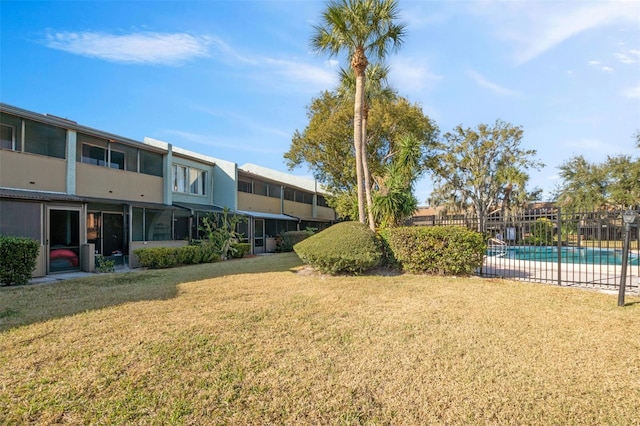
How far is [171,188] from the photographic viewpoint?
58.8 ft

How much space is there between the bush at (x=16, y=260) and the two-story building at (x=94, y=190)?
5.50 feet

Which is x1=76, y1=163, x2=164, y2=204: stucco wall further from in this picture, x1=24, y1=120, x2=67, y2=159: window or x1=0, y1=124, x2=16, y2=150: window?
x1=0, y1=124, x2=16, y2=150: window

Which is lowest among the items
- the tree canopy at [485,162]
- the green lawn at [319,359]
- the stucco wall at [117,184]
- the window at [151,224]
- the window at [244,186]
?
the green lawn at [319,359]

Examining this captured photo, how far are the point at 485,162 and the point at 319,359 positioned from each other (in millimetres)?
33838

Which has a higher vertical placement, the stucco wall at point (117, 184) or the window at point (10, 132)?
the window at point (10, 132)

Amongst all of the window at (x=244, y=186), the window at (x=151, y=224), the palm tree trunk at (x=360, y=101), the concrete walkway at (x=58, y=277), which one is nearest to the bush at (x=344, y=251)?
the palm tree trunk at (x=360, y=101)

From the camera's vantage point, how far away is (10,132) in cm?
1203

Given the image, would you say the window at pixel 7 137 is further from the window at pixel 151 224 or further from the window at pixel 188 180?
the window at pixel 188 180

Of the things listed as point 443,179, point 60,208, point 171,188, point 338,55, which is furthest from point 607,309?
A: point 443,179

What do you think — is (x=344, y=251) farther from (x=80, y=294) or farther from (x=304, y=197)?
(x=304, y=197)

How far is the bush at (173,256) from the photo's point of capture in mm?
14320

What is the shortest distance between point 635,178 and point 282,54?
34013 mm

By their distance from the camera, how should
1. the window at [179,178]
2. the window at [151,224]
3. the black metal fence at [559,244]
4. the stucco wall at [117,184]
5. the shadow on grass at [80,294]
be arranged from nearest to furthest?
1. the shadow on grass at [80,294]
2. the black metal fence at [559,244]
3. the stucco wall at [117,184]
4. the window at [151,224]
5. the window at [179,178]

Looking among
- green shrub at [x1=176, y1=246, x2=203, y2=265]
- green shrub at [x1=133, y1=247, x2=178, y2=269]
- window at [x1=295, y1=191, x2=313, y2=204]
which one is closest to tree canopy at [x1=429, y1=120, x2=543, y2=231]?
window at [x1=295, y1=191, x2=313, y2=204]
